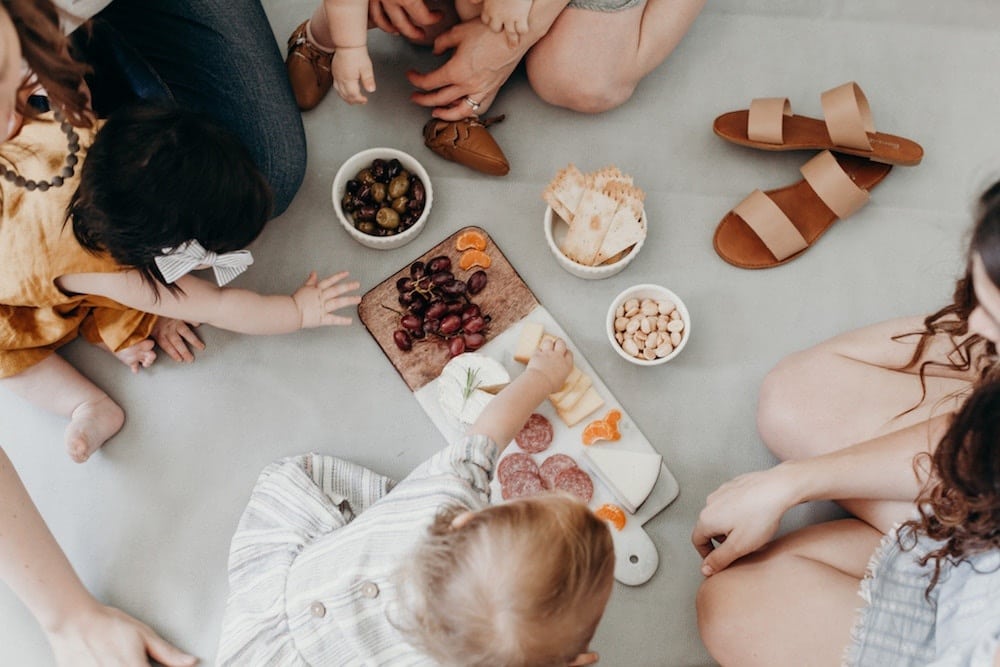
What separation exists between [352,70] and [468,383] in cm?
43

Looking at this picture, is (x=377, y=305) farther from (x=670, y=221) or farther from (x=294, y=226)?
(x=670, y=221)

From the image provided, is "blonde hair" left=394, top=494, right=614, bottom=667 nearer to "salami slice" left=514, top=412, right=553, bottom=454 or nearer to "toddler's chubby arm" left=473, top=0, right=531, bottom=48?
"salami slice" left=514, top=412, right=553, bottom=454

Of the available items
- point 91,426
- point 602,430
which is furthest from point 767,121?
point 91,426

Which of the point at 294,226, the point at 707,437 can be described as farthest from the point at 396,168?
the point at 707,437

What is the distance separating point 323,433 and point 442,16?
0.62m

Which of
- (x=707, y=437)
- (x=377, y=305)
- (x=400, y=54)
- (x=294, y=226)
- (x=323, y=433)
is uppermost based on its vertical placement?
(x=400, y=54)

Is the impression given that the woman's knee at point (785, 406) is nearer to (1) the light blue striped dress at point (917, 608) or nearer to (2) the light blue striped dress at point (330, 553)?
(1) the light blue striped dress at point (917, 608)

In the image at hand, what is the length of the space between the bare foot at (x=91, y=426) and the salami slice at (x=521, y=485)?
54 cm

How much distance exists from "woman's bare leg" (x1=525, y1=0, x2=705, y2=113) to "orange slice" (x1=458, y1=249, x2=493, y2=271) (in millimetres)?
265

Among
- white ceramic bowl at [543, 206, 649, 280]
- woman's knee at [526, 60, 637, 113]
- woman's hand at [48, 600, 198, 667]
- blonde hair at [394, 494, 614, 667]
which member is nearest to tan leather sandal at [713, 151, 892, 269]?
white ceramic bowl at [543, 206, 649, 280]

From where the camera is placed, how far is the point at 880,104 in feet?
4.03

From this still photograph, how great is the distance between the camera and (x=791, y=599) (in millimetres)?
859

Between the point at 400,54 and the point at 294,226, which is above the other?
the point at 400,54

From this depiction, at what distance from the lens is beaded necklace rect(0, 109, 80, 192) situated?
2.80 ft
